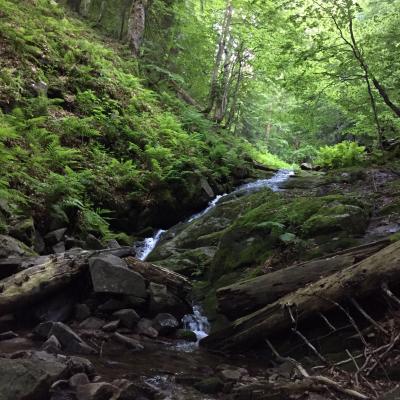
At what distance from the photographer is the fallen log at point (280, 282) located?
6.07m

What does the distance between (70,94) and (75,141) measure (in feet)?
7.07

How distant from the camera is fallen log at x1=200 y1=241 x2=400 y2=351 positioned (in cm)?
520

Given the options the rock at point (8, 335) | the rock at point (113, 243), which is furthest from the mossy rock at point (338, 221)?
the rock at point (8, 335)

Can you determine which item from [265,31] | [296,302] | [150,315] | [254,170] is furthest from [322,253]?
[265,31]

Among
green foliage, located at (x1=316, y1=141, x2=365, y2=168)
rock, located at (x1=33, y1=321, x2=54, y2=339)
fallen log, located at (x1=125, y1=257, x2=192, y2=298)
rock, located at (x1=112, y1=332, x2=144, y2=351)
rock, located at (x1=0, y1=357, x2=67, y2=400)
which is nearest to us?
rock, located at (x1=0, y1=357, x2=67, y2=400)

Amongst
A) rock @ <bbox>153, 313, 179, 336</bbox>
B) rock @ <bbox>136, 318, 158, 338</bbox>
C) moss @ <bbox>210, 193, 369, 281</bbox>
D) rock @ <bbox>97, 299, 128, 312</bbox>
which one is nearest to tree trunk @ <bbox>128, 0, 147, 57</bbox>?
moss @ <bbox>210, 193, 369, 281</bbox>

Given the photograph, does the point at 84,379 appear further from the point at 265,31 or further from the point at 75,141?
the point at 265,31

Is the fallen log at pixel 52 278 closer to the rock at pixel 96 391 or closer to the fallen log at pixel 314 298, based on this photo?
the fallen log at pixel 314 298

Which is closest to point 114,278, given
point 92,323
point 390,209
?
point 92,323

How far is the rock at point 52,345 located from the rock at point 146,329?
1.49m

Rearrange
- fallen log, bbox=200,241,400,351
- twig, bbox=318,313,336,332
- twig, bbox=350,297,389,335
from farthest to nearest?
twig, bbox=318,313,336,332 → fallen log, bbox=200,241,400,351 → twig, bbox=350,297,389,335

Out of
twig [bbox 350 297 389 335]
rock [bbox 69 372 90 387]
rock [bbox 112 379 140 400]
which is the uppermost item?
twig [bbox 350 297 389 335]

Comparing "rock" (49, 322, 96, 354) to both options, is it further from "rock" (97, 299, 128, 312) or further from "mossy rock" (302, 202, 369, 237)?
"mossy rock" (302, 202, 369, 237)

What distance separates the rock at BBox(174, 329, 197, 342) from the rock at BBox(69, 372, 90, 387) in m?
2.58
